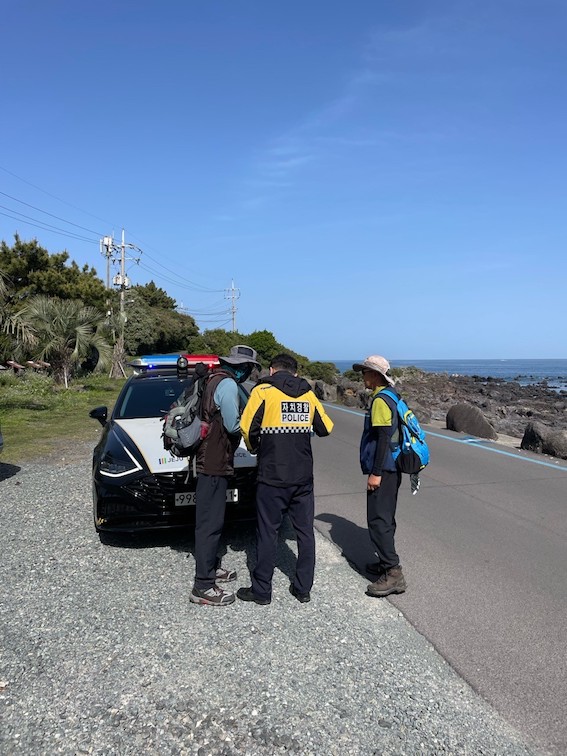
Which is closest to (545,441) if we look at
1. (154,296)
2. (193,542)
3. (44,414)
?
(193,542)

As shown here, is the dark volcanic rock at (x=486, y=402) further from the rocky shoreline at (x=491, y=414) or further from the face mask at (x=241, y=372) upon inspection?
the face mask at (x=241, y=372)

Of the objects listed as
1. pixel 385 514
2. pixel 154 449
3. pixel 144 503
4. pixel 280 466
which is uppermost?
pixel 280 466

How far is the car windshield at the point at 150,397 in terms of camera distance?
6.66m

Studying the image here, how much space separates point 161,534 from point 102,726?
303 centimetres

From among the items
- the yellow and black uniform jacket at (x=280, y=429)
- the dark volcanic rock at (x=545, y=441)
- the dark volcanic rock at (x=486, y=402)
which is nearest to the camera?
the yellow and black uniform jacket at (x=280, y=429)

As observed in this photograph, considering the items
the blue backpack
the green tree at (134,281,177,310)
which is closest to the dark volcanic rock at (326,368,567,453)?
the blue backpack

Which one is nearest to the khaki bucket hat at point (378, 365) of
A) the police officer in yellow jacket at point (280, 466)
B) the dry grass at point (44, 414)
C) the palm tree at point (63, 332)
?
the police officer in yellow jacket at point (280, 466)

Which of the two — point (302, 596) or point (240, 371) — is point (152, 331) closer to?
point (240, 371)

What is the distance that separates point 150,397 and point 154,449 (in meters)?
1.73

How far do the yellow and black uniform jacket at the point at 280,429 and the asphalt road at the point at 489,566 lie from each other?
1304mm

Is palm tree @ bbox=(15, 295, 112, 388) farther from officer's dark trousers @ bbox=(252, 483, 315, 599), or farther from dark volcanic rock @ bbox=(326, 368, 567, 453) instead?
officer's dark trousers @ bbox=(252, 483, 315, 599)

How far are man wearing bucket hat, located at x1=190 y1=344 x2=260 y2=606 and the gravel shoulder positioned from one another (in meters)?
0.22

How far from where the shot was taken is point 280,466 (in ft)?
13.6

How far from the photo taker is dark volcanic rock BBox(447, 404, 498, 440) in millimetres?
13539
